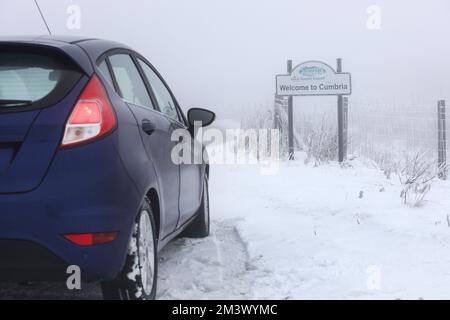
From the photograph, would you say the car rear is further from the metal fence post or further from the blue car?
the metal fence post

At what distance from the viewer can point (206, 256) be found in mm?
4391

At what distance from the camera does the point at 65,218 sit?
2.32 m

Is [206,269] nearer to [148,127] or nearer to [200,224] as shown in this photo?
[200,224]

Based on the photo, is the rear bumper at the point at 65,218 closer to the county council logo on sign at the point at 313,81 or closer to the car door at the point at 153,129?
the car door at the point at 153,129

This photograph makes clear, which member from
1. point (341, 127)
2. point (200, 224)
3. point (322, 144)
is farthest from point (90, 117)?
point (341, 127)

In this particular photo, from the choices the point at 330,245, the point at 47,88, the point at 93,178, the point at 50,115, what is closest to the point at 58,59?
the point at 47,88

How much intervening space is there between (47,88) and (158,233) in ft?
3.56

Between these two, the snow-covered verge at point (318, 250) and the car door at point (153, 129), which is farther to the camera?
the snow-covered verge at point (318, 250)

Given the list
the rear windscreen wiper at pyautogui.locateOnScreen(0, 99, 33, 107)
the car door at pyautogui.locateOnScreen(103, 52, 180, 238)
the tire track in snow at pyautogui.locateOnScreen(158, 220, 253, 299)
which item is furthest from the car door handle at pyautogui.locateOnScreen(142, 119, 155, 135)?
the tire track in snow at pyautogui.locateOnScreen(158, 220, 253, 299)

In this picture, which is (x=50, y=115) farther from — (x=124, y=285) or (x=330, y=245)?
(x=330, y=245)

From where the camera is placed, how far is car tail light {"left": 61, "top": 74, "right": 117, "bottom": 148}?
240 centimetres

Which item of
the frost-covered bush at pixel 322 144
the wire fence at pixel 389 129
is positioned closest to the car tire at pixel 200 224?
the frost-covered bush at pixel 322 144

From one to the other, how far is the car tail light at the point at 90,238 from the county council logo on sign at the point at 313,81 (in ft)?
38.2

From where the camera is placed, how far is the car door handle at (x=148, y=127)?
2976 mm
